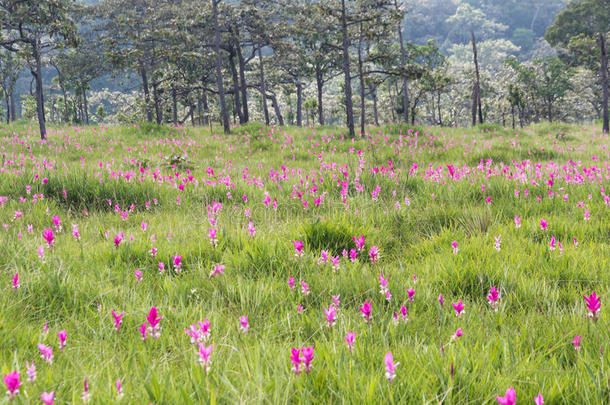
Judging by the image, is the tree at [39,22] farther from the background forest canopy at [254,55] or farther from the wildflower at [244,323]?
the wildflower at [244,323]

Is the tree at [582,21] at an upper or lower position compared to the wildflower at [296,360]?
upper

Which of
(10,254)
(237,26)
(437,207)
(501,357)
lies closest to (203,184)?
(10,254)

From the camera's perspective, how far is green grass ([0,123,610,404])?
4.66 ft

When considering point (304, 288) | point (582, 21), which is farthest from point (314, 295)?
point (582, 21)

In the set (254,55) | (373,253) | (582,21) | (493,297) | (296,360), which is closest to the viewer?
(296,360)

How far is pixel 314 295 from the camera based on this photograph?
7.67ft

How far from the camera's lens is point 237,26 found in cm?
2402

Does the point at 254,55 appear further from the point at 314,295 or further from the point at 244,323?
the point at 244,323

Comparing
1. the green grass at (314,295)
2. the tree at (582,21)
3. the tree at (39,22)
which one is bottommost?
the green grass at (314,295)

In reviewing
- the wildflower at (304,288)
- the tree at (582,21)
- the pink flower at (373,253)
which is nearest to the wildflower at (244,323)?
the wildflower at (304,288)

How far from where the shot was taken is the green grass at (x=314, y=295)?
4.66ft

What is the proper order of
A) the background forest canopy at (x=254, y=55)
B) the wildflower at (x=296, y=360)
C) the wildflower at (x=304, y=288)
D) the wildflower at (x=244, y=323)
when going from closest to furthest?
the wildflower at (x=296, y=360), the wildflower at (x=244, y=323), the wildflower at (x=304, y=288), the background forest canopy at (x=254, y=55)

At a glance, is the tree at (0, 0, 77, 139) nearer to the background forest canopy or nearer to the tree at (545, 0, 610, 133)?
the background forest canopy

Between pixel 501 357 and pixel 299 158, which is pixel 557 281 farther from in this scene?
pixel 299 158
